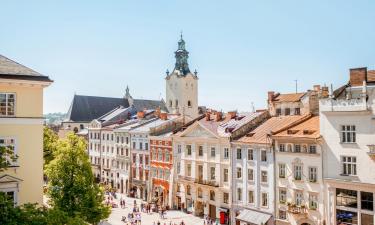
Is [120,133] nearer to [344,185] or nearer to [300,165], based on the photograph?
[300,165]

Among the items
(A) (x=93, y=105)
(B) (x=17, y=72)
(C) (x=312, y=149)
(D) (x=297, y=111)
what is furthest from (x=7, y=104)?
(A) (x=93, y=105)

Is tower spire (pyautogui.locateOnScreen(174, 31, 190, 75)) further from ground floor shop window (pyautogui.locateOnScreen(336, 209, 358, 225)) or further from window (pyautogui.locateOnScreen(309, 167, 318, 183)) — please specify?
ground floor shop window (pyautogui.locateOnScreen(336, 209, 358, 225))

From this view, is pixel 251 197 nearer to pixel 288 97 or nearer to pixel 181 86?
pixel 288 97

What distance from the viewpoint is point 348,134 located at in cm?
3669

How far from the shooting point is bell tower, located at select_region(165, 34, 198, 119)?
339ft

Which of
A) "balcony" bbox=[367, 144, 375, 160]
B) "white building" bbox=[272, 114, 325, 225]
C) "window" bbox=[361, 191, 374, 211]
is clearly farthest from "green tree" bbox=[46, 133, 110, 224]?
"balcony" bbox=[367, 144, 375, 160]

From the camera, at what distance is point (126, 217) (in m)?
53.6

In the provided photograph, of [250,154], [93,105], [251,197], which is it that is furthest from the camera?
[93,105]

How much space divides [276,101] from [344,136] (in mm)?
16693

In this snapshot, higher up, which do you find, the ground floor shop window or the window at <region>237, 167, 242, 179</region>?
the window at <region>237, 167, 242, 179</region>

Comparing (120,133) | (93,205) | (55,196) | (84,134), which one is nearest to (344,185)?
(93,205)

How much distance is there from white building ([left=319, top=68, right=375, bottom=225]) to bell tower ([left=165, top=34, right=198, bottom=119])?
66.1 meters

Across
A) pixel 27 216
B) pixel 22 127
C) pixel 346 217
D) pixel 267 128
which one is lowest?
pixel 346 217

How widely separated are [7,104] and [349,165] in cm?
2910
